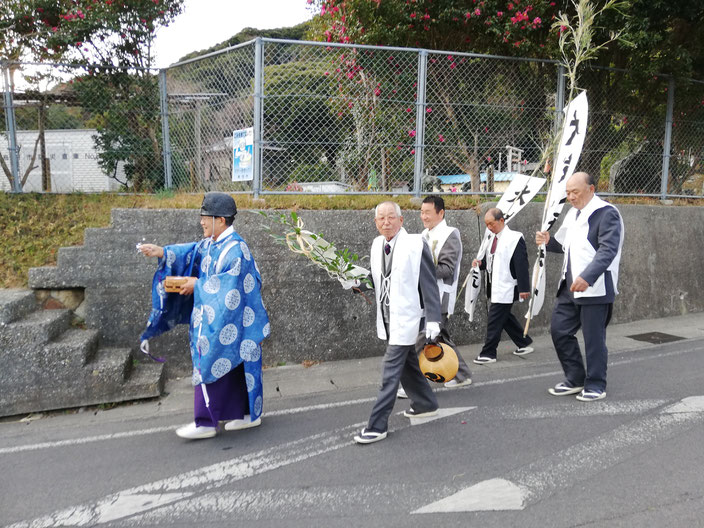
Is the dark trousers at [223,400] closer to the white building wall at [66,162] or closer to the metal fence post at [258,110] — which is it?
the metal fence post at [258,110]

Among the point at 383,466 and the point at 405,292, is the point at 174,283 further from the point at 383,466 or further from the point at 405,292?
the point at 383,466

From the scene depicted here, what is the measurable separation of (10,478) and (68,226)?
142 inches

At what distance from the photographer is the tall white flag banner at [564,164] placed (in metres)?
5.34

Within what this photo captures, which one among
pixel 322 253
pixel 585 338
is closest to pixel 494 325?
pixel 585 338

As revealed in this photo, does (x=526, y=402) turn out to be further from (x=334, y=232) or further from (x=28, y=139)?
(x=28, y=139)

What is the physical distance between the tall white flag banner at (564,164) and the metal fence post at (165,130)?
5.12 metres

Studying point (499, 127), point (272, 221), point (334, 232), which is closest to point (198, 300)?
point (272, 221)

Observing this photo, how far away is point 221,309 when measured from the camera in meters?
3.98

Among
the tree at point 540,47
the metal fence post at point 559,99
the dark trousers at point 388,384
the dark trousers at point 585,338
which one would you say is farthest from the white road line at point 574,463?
the metal fence post at point 559,99

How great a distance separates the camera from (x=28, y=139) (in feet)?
23.2

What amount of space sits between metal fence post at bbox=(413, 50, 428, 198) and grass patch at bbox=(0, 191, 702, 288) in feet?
0.95

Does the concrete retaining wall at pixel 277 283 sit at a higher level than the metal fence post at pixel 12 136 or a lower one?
lower

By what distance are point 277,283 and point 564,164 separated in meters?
3.31

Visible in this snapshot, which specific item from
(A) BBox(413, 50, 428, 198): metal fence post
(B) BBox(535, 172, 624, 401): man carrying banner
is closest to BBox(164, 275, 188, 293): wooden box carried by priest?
(B) BBox(535, 172, 624, 401): man carrying banner
